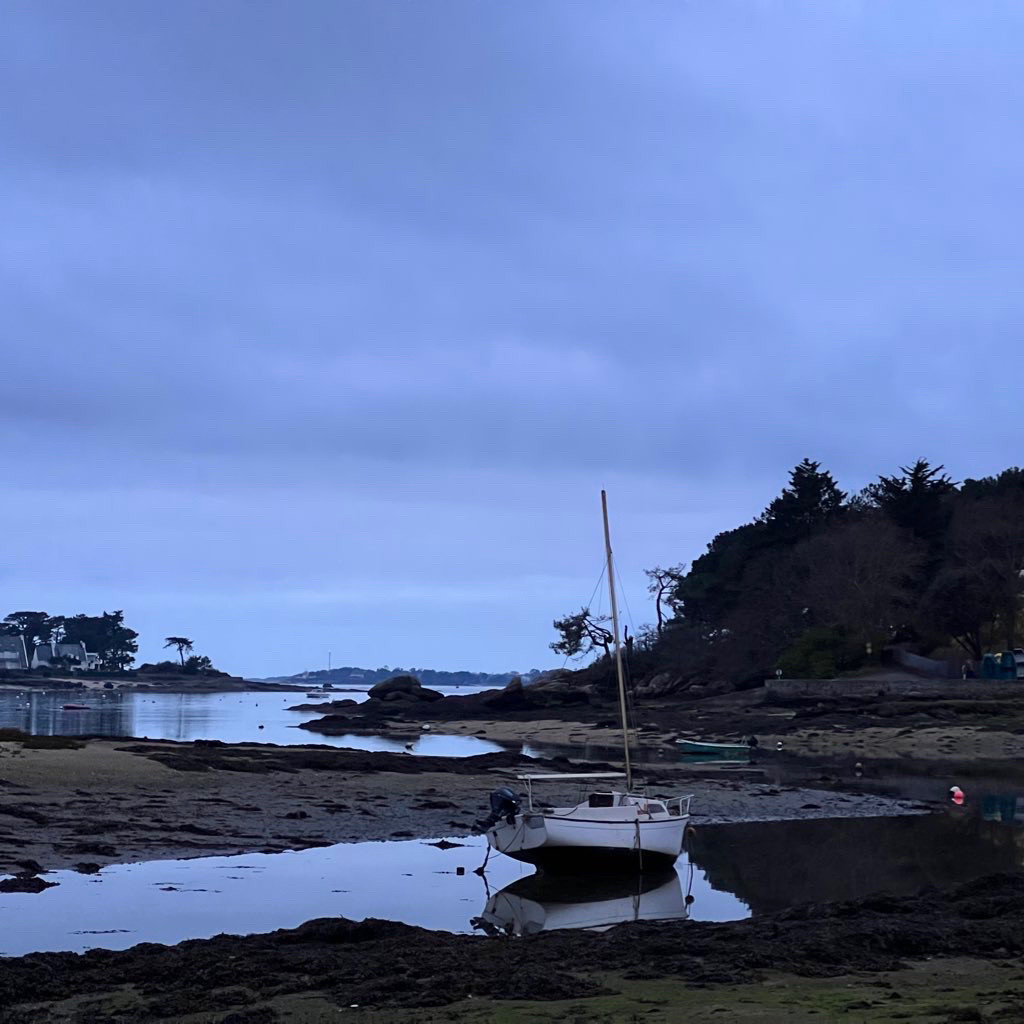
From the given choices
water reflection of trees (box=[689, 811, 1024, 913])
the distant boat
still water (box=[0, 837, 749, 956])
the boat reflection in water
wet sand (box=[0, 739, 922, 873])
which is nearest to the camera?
still water (box=[0, 837, 749, 956])

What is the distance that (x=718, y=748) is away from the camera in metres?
57.2

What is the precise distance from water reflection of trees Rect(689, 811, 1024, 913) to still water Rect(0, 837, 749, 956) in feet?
3.44

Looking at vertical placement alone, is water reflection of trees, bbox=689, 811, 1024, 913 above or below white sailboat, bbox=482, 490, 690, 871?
below

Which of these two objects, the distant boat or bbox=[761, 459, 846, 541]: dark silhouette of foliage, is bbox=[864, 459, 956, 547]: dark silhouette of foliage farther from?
the distant boat

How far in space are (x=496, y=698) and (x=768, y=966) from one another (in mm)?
90822

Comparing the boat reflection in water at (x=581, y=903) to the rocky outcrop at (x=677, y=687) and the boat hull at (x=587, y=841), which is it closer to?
the boat hull at (x=587, y=841)

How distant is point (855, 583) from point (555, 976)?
74.4 metres

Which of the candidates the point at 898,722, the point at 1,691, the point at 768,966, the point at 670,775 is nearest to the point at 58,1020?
the point at 768,966

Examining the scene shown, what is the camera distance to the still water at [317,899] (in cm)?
1812

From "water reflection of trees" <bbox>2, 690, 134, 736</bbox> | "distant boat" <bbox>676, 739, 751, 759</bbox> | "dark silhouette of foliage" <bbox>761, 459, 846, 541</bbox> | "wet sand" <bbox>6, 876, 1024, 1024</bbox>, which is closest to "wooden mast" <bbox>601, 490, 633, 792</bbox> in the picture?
"wet sand" <bbox>6, 876, 1024, 1024</bbox>

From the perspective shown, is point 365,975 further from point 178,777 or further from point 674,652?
point 674,652

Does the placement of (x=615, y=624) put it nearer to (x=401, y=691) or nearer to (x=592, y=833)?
(x=592, y=833)

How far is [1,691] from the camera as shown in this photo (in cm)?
18475

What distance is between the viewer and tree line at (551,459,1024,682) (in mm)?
82750
